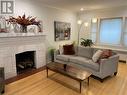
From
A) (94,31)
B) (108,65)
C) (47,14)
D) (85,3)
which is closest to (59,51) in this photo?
(47,14)

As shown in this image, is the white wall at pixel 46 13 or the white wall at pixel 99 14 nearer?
the white wall at pixel 46 13

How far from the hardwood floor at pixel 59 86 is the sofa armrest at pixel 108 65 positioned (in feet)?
0.99

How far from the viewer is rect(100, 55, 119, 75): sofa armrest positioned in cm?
313

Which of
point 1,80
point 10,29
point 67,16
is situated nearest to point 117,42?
point 67,16

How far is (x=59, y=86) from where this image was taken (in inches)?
118

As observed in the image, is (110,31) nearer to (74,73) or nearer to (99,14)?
(99,14)

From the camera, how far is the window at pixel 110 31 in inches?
205

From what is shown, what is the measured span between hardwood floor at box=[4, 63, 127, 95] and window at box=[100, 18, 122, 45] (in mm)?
2307

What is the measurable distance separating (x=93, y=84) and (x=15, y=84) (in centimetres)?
217

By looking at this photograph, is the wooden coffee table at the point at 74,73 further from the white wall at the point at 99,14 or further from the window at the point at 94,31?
the white wall at the point at 99,14

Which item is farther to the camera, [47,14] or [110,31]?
[110,31]

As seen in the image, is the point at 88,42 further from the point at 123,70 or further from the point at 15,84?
the point at 15,84

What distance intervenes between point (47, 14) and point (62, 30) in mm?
1151

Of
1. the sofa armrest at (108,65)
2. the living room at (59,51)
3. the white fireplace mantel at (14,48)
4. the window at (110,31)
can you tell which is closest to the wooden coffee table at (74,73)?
the living room at (59,51)
